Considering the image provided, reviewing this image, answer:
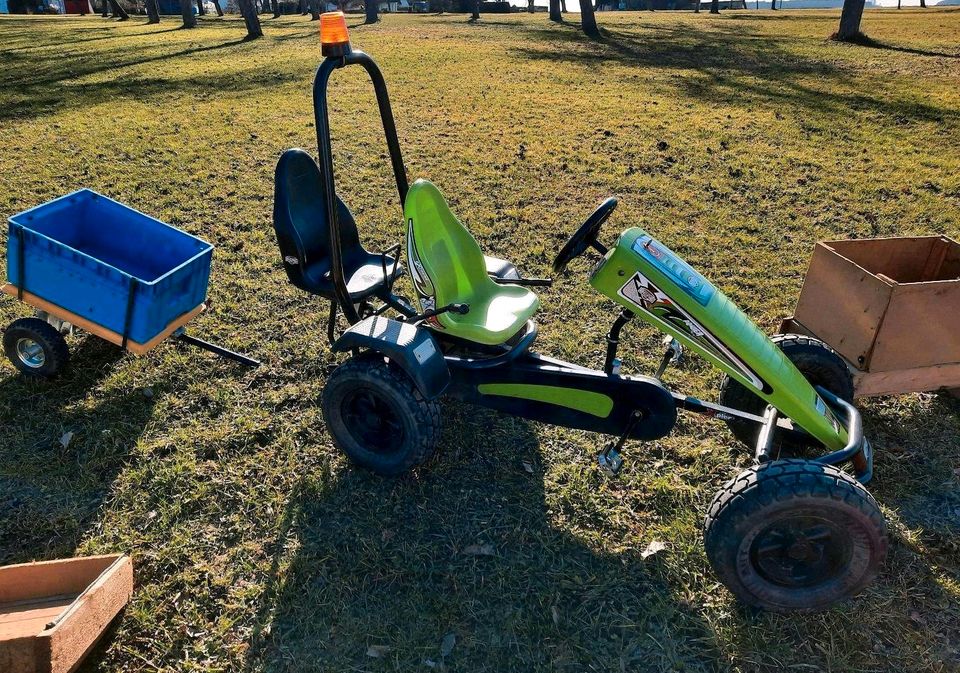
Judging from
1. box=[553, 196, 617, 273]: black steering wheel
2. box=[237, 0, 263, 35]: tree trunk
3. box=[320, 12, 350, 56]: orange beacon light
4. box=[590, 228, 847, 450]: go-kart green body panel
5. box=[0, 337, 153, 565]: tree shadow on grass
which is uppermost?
box=[237, 0, 263, 35]: tree trunk

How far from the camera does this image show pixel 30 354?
3688 millimetres

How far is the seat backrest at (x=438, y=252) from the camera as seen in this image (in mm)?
3020

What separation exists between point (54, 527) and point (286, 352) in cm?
163

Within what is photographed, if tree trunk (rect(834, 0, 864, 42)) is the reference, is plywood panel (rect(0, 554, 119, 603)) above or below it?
below

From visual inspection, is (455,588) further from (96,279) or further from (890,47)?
(890,47)

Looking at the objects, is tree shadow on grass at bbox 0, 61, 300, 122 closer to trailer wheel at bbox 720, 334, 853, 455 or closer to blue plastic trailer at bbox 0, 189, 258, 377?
blue plastic trailer at bbox 0, 189, 258, 377

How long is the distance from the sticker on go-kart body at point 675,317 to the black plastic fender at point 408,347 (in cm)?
87

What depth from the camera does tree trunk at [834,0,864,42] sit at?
16.9 meters

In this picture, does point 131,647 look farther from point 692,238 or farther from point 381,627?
point 692,238

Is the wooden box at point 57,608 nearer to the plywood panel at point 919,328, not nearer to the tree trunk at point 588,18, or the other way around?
the plywood panel at point 919,328

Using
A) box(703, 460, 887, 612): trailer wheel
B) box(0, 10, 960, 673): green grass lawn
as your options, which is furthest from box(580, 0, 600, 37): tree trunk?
box(703, 460, 887, 612): trailer wheel

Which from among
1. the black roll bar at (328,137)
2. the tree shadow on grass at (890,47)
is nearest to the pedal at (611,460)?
the black roll bar at (328,137)

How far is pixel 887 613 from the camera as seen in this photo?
2.43 m

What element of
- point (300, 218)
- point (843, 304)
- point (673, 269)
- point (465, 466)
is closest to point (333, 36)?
point (300, 218)
